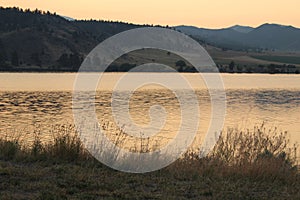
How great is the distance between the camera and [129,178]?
31.7 ft

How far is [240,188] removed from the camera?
30.6 feet

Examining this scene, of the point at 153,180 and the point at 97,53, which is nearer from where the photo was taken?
the point at 153,180

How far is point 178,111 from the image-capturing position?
126 ft

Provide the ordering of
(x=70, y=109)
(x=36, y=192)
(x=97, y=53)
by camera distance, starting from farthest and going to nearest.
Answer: (x=97, y=53)
(x=70, y=109)
(x=36, y=192)

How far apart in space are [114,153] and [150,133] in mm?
13344

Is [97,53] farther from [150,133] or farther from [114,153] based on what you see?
[114,153]

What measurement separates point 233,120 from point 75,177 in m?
26.0

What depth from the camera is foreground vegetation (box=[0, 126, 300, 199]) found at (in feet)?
27.8

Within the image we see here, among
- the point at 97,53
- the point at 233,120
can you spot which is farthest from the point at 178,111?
the point at 97,53

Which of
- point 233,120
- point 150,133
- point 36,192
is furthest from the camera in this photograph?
point 233,120

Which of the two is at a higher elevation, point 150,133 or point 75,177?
point 75,177

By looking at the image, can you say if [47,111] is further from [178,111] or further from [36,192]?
[36,192]

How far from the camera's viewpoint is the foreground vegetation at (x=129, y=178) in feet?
27.8

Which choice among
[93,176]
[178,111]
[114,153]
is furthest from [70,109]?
[93,176]
